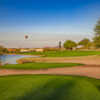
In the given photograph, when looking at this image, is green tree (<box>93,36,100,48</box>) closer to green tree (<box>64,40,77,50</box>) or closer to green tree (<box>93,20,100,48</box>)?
green tree (<box>93,20,100,48</box>)

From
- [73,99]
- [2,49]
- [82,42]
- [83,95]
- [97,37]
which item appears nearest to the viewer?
[73,99]

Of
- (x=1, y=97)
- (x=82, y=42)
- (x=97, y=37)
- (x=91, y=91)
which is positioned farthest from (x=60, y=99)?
(x=82, y=42)

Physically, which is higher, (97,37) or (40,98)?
(97,37)

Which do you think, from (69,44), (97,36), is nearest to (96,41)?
(97,36)

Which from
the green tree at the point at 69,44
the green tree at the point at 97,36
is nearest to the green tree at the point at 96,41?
the green tree at the point at 97,36

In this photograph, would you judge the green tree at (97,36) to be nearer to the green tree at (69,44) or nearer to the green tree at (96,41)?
the green tree at (96,41)

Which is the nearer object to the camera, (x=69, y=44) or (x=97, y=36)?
(x=97, y=36)

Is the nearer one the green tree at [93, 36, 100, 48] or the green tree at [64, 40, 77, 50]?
the green tree at [93, 36, 100, 48]

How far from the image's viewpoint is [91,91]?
473cm

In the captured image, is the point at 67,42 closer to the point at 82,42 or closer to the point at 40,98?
the point at 82,42

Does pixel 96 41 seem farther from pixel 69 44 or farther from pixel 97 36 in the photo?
pixel 69 44

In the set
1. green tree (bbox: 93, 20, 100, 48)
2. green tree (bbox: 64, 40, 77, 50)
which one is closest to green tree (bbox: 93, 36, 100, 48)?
green tree (bbox: 93, 20, 100, 48)

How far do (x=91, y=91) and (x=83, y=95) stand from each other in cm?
68

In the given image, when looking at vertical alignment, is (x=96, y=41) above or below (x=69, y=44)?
below
